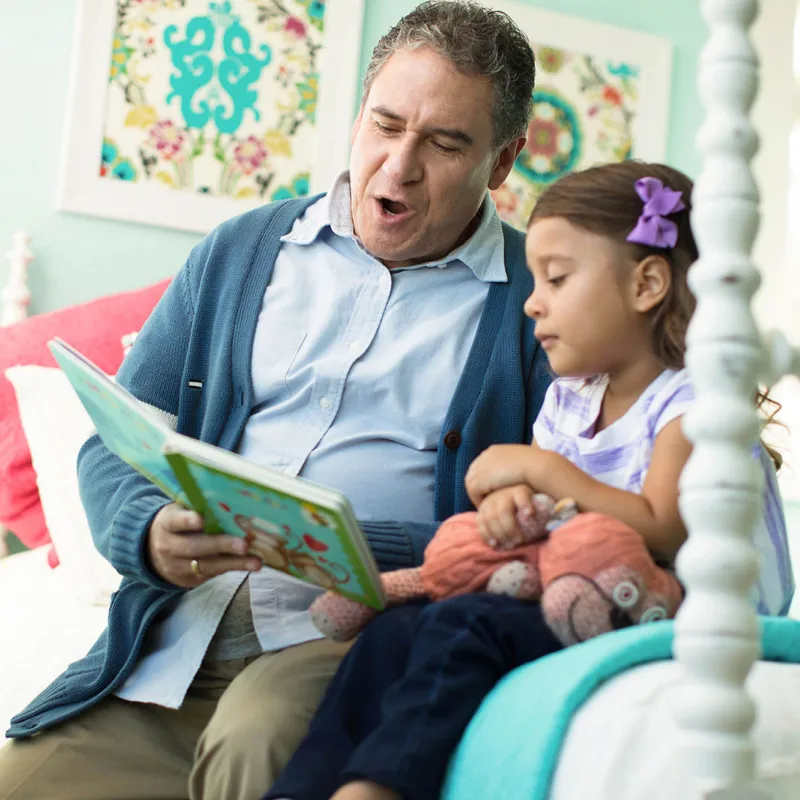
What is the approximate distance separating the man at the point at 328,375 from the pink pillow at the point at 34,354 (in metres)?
0.98

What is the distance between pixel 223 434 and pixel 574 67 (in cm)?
213

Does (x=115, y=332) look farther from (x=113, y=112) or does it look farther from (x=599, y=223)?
(x=599, y=223)

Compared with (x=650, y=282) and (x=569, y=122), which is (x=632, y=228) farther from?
(x=569, y=122)

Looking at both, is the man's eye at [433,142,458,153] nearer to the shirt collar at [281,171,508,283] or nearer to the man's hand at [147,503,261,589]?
the shirt collar at [281,171,508,283]

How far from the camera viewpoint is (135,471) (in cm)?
138

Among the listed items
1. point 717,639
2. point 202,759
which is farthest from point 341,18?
point 717,639

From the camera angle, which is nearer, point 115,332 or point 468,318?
point 468,318

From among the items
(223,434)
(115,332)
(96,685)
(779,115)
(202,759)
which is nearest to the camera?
(202,759)

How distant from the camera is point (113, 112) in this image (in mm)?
2740

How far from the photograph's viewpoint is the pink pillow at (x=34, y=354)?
242 cm

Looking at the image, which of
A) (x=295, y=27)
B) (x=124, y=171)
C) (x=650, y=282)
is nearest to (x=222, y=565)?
(x=650, y=282)

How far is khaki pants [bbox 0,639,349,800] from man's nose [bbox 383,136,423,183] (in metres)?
0.65

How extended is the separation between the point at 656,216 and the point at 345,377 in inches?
20.4

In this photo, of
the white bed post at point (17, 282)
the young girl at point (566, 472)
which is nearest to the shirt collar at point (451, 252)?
the young girl at point (566, 472)
